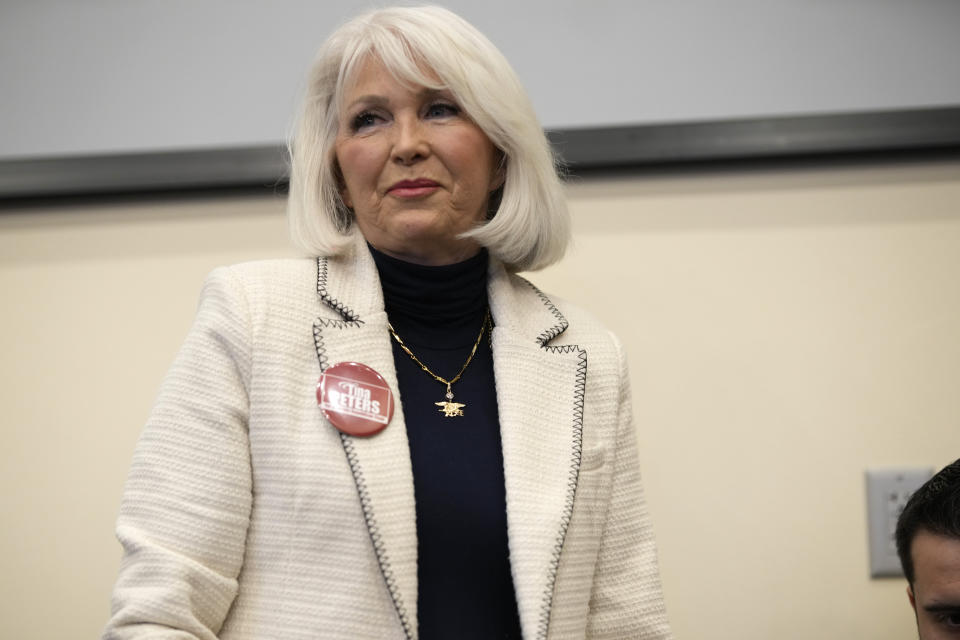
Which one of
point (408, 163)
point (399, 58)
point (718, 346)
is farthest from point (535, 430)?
point (718, 346)

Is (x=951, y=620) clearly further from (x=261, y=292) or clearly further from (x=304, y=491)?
(x=261, y=292)

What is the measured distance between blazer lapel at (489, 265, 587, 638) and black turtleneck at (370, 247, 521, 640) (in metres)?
0.03

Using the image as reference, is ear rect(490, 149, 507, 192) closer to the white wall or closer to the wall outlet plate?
the white wall

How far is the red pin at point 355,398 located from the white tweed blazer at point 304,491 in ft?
0.05

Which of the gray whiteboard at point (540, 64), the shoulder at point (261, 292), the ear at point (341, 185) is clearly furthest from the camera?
the gray whiteboard at point (540, 64)

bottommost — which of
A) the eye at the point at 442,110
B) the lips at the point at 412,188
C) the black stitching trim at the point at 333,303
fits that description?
the black stitching trim at the point at 333,303

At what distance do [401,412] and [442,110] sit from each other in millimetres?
443

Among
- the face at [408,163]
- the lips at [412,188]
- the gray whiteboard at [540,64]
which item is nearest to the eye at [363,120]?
the face at [408,163]

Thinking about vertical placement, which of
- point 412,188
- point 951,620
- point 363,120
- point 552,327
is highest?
point 363,120

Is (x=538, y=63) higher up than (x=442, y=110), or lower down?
higher up

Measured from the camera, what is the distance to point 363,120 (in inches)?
56.6

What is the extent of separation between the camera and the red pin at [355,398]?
123 cm

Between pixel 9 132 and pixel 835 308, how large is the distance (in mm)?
1560

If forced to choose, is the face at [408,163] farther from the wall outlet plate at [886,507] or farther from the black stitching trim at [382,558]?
the wall outlet plate at [886,507]
